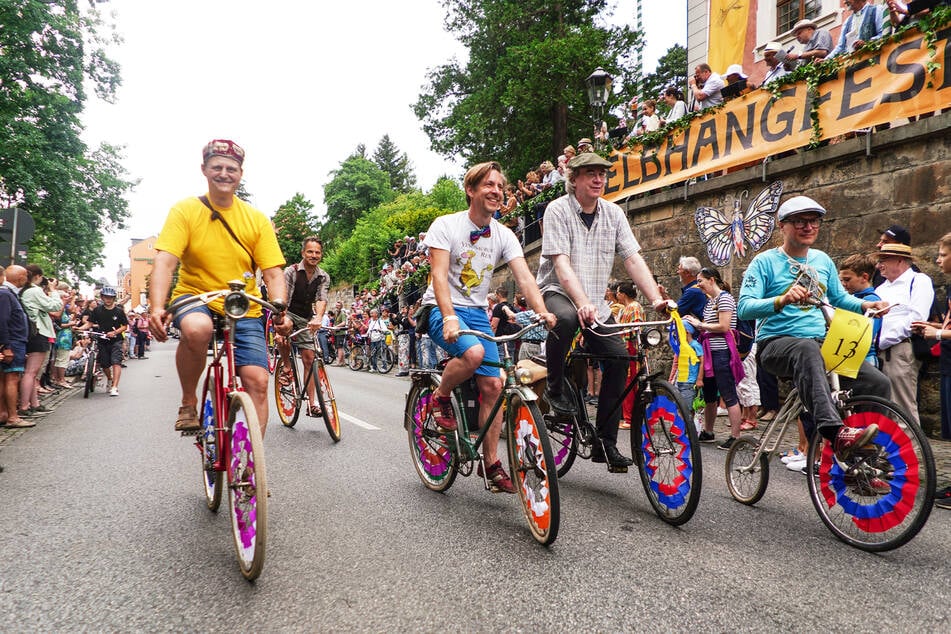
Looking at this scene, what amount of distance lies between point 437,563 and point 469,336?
1318 millimetres

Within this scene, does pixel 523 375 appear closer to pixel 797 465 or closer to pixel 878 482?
pixel 878 482

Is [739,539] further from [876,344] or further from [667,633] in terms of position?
[876,344]

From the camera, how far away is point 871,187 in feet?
27.2

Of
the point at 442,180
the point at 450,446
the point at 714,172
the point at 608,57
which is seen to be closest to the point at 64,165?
the point at 608,57

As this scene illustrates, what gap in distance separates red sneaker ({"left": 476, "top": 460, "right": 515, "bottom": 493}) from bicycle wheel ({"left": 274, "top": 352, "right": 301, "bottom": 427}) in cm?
410

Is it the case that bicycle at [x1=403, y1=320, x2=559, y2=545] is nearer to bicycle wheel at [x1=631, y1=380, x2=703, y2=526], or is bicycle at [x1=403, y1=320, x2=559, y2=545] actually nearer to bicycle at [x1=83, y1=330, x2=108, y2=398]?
bicycle wheel at [x1=631, y1=380, x2=703, y2=526]

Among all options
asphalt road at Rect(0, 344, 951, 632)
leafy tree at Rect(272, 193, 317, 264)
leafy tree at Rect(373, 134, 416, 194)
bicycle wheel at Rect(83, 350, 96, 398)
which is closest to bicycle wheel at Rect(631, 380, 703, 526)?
asphalt road at Rect(0, 344, 951, 632)

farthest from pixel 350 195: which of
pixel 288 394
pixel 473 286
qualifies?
pixel 473 286

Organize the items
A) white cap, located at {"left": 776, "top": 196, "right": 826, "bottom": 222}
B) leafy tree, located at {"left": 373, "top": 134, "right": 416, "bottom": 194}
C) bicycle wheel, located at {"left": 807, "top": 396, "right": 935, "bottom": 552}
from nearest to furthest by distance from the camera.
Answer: bicycle wheel, located at {"left": 807, "top": 396, "right": 935, "bottom": 552} → white cap, located at {"left": 776, "top": 196, "right": 826, "bottom": 222} → leafy tree, located at {"left": 373, "top": 134, "right": 416, "bottom": 194}

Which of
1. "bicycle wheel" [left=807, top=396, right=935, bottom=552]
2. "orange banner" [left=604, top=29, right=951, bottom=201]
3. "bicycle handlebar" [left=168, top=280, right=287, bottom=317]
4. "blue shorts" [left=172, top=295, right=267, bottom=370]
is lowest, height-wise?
"bicycle wheel" [left=807, top=396, right=935, bottom=552]

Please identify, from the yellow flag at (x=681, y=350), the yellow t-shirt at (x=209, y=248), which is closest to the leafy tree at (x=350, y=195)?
the yellow t-shirt at (x=209, y=248)

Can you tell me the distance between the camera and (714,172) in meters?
10.5

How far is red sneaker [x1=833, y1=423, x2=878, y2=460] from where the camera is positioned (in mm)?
A: 3188

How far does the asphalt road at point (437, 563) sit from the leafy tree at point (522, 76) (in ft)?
71.5
